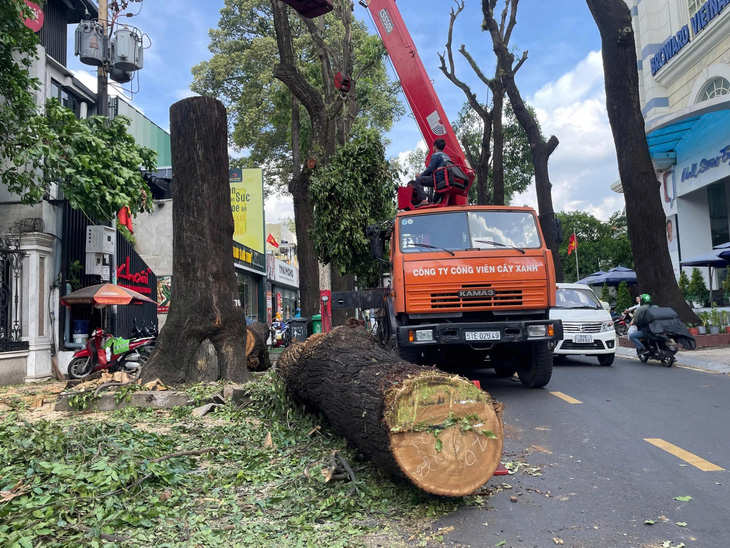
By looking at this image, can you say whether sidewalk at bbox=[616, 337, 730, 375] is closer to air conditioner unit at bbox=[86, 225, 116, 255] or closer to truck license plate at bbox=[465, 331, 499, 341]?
truck license plate at bbox=[465, 331, 499, 341]

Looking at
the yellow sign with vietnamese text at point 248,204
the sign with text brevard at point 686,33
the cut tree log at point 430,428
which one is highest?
the sign with text brevard at point 686,33

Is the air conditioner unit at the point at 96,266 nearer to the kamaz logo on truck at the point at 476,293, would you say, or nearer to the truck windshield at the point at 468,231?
the truck windshield at the point at 468,231

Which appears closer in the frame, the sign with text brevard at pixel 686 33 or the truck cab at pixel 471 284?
the truck cab at pixel 471 284

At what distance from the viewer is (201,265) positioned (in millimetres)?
8383

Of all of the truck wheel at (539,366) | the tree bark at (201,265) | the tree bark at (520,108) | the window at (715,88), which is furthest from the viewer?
the window at (715,88)

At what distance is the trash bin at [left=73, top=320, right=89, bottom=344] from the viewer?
13.3m

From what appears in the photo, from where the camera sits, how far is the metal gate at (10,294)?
1154 centimetres

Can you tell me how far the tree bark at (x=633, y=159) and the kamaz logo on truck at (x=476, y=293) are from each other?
9.18m

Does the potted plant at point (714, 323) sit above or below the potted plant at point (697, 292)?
below

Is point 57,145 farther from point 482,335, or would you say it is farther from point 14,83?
point 482,335

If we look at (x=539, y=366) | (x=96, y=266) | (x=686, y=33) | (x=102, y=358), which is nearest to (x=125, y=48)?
(x=96, y=266)

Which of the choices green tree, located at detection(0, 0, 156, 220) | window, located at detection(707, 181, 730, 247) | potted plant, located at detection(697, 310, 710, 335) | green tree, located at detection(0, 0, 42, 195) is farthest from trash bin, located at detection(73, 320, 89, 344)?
window, located at detection(707, 181, 730, 247)

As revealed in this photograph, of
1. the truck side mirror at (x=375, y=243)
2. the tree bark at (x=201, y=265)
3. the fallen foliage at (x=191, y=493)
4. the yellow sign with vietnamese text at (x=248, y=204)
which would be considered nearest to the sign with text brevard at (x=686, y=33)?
the yellow sign with vietnamese text at (x=248, y=204)

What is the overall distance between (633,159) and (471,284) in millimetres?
9986
